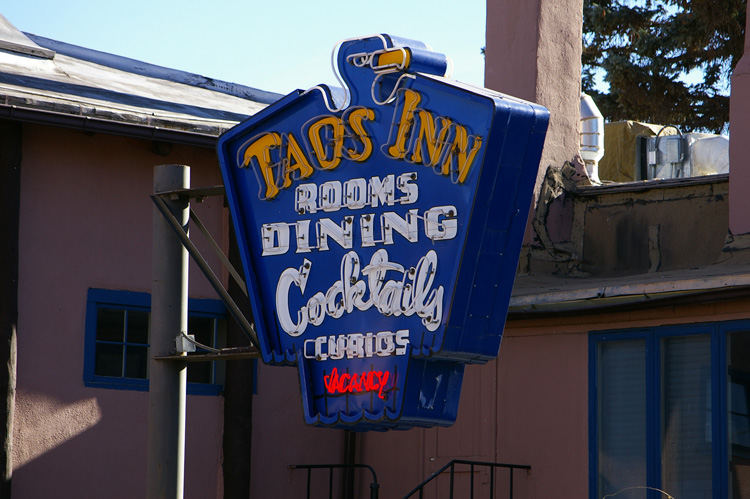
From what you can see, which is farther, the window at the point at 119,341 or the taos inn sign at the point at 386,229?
the window at the point at 119,341

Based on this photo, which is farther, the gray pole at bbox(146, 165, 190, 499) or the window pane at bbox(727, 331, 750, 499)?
the window pane at bbox(727, 331, 750, 499)

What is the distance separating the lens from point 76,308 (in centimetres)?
1212

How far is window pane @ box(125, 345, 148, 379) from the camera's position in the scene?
40.9 feet

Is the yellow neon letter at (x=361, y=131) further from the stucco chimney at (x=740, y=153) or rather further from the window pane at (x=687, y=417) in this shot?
the stucco chimney at (x=740, y=153)

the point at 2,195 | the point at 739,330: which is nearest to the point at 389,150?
the point at 739,330

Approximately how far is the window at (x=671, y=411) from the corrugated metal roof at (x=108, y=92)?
176 inches

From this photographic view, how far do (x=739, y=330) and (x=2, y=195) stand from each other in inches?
260

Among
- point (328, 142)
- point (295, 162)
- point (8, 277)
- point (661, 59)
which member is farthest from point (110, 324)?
point (661, 59)

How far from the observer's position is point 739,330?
35.8 ft

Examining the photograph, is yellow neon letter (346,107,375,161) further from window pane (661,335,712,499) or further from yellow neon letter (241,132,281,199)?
window pane (661,335,712,499)

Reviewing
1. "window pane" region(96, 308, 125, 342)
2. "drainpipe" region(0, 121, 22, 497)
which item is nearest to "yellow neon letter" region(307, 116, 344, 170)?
"drainpipe" region(0, 121, 22, 497)

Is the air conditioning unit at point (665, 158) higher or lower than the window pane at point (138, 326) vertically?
higher

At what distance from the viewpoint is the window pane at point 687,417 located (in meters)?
11.1

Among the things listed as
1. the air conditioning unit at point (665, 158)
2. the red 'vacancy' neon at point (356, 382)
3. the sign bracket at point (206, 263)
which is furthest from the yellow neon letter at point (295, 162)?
the air conditioning unit at point (665, 158)
